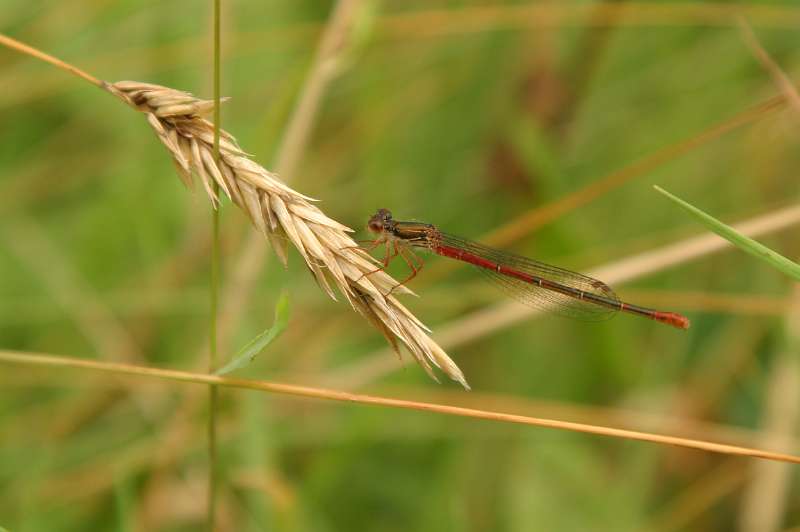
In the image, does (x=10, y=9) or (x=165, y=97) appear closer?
(x=165, y=97)

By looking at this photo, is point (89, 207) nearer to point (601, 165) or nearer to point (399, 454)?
point (399, 454)

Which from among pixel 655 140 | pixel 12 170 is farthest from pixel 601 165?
pixel 12 170

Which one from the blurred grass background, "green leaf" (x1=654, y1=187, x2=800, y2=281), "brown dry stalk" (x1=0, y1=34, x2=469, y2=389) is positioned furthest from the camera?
the blurred grass background

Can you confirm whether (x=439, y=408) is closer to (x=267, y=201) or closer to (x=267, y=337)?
(x=267, y=337)

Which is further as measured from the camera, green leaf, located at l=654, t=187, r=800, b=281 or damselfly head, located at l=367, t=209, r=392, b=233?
damselfly head, located at l=367, t=209, r=392, b=233

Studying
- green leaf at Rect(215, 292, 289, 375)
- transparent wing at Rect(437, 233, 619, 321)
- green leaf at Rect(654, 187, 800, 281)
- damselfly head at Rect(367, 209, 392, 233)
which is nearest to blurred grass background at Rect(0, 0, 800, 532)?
transparent wing at Rect(437, 233, 619, 321)

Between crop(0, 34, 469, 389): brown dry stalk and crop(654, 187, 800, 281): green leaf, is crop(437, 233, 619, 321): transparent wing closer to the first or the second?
crop(0, 34, 469, 389): brown dry stalk
